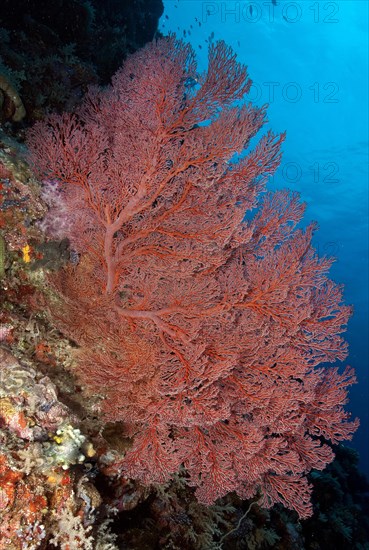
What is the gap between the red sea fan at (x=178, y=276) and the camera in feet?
12.2

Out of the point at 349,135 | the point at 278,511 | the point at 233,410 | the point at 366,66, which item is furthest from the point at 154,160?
the point at 349,135

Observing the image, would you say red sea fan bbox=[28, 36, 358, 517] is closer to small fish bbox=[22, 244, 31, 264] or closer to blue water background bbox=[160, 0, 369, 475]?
small fish bbox=[22, 244, 31, 264]

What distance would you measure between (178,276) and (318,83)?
167 feet

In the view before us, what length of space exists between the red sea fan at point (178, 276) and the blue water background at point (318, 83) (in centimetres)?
3005

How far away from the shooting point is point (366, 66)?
39.2 m

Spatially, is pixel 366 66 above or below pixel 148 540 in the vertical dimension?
above

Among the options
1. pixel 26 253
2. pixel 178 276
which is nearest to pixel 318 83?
pixel 178 276

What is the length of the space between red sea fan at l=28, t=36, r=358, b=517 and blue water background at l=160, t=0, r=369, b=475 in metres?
30.1

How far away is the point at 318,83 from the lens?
44.2 m

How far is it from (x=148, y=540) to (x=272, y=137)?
5144 millimetres

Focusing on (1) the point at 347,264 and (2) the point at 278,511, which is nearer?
(2) the point at 278,511

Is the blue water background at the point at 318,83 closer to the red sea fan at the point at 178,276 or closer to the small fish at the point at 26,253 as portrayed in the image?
the red sea fan at the point at 178,276

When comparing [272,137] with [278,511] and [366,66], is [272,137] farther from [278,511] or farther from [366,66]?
[366,66]

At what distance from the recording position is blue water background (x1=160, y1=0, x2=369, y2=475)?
37.5 metres
